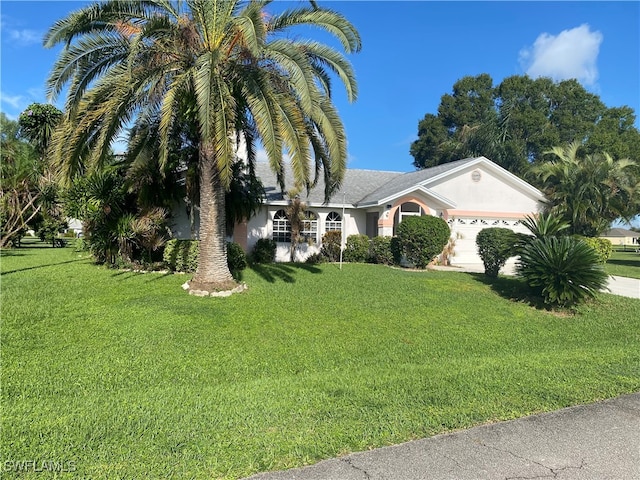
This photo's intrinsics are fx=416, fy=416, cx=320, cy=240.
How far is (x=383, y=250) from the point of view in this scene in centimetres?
1738

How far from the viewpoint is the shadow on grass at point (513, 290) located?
11008 mm

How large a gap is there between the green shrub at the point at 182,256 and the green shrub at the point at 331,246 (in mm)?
6458

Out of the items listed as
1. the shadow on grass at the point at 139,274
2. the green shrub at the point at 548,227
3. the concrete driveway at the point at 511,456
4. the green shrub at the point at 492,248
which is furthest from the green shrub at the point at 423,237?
the concrete driveway at the point at 511,456

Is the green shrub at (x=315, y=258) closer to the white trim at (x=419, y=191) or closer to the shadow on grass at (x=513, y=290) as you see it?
the white trim at (x=419, y=191)

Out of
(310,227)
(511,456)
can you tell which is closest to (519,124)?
(310,227)

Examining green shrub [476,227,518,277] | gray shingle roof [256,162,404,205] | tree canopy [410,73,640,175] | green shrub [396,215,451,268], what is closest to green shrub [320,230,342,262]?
gray shingle roof [256,162,404,205]

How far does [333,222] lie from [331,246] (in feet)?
5.45

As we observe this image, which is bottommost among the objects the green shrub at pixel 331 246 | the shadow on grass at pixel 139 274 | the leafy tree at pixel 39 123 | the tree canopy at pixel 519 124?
the shadow on grass at pixel 139 274

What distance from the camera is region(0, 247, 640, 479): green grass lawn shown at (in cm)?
373

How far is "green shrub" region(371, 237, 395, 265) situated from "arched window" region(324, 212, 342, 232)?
2265mm

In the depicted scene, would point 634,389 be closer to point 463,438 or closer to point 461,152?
point 463,438

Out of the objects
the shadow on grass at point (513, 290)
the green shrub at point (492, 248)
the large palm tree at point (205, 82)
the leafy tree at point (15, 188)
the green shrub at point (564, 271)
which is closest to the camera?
the large palm tree at point (205, 82)

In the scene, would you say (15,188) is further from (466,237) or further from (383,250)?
(466,237)

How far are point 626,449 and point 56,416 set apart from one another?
17.9ft
